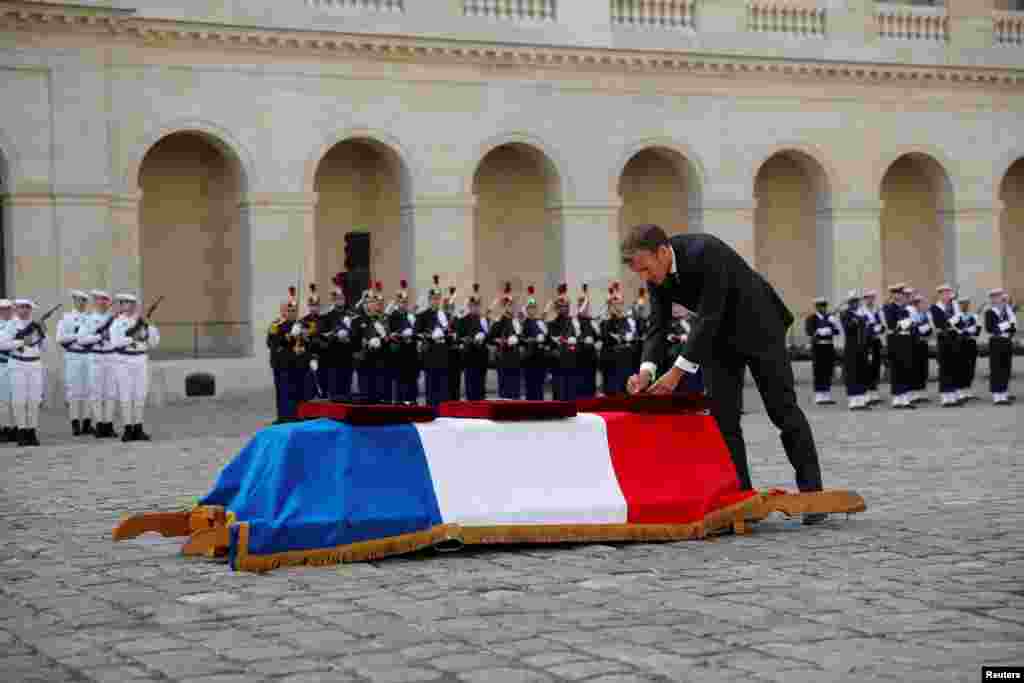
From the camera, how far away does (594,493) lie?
9.84 meters

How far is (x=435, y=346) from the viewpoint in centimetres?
2569

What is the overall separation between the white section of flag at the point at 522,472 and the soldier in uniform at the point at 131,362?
1181 centimetres

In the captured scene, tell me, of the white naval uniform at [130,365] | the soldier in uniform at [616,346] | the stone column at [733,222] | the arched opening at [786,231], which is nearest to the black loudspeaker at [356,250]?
the soldier in uniform at [616,346]

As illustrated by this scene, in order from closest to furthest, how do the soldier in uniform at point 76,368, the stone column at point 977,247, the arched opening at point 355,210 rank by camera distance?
the soldier in uniform at point 76,368 < the arched opening at point 355,210 < the stone column at point 977,247

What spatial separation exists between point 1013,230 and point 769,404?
33.6 metres

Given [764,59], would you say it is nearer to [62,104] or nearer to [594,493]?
[62,104]

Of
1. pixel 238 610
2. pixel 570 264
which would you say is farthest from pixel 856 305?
pixel 238 610

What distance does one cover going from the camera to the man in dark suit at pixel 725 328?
10172 mm

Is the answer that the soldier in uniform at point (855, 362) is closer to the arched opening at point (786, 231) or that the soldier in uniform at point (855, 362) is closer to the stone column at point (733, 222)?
Result: the stone column at point (733, 222)

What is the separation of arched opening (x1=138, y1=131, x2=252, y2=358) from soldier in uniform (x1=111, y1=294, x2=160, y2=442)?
10026 mm

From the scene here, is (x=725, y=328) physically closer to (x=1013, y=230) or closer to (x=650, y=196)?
(x=650, y=196)

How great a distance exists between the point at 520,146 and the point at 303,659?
89.0 feet

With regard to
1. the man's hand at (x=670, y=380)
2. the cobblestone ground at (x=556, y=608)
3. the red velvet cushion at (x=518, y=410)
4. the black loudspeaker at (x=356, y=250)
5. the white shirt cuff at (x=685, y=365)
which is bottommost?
the cobblestone ground at (x=556, y=608)

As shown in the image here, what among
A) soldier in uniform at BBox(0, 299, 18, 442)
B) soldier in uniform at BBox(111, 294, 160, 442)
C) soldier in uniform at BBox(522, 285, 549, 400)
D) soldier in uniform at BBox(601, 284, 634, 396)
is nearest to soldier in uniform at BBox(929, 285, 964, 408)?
soldier in uniform at BBox(601, 284, 634, 396)
